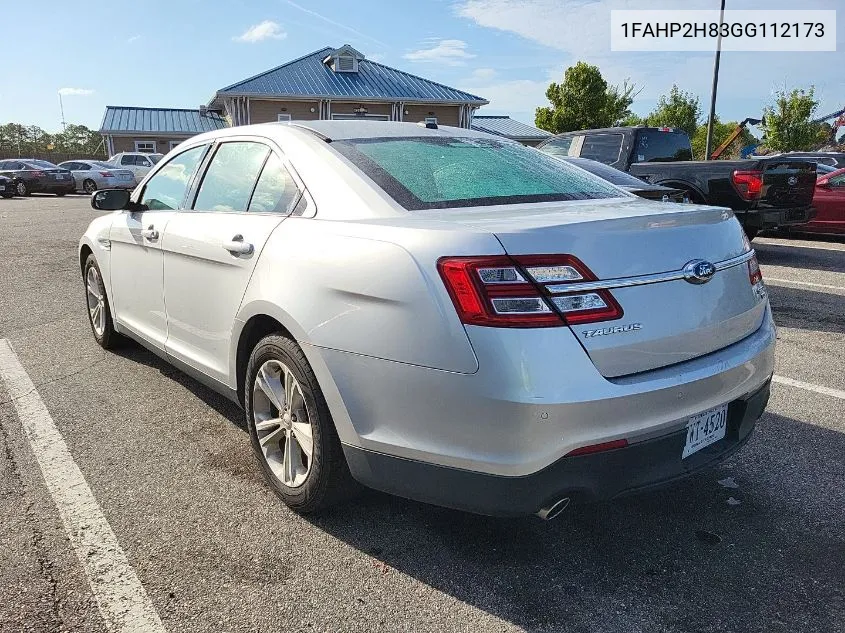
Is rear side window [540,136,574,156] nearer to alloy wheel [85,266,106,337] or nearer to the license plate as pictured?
alloy wheel [85,266,106,337]

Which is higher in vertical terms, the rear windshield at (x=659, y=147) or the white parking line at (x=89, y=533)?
the rear windshield at (x=659, y=147)

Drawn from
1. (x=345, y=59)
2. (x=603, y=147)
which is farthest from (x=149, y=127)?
(x=603, y=147)

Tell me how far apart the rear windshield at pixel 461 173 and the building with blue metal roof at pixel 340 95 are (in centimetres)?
2772

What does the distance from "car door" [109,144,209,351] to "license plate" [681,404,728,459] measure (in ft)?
9.00

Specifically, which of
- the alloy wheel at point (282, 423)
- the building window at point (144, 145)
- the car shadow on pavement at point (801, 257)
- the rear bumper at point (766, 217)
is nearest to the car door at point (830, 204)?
the car shadow on pavement at point (801, 257)

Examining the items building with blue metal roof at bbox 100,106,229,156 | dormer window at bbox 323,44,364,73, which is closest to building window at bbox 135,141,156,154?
building with blue metal roof at bbox 100,106,229,156

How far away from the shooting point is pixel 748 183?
8.79 metres

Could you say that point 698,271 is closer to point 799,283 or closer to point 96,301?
point 96,301

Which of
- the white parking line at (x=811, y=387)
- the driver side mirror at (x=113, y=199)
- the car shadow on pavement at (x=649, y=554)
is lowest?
the white parking line at (x=811, y=387)

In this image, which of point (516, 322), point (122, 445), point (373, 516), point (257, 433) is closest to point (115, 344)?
point (122, 445)

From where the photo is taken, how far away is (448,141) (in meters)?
3.33

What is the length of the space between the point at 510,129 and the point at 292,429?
4374cm

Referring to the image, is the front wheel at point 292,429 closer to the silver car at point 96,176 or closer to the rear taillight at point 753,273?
the rear taillight at point 753,273

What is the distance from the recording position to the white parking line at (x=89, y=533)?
226cm
